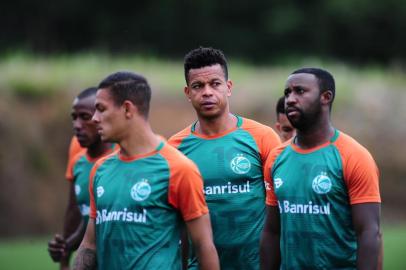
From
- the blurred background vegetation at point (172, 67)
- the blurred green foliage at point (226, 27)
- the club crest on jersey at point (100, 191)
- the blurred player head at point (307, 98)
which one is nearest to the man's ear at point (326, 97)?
the blurred player head at point (307, 98)

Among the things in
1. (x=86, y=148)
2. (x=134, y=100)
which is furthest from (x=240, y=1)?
(x=134, y=100)

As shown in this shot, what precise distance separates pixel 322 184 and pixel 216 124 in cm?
138

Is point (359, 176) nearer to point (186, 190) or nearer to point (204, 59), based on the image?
point (186, 190)

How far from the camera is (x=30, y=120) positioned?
22.5 meters

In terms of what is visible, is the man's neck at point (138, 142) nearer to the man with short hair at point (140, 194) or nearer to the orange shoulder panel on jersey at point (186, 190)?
the man with short hair at point (140, 194)

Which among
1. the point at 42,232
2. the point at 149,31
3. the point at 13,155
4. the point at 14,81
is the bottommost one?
the point at 42,232

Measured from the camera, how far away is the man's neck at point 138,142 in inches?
259

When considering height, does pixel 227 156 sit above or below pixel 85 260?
above

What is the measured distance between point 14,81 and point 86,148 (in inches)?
548

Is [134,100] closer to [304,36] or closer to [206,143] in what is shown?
[206,143]

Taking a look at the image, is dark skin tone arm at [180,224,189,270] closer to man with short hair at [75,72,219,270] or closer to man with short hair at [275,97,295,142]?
man with short hair at [75,72,219,270]

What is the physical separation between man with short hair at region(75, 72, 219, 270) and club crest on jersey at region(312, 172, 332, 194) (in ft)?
3.14

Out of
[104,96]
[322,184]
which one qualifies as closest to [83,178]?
[104,96]

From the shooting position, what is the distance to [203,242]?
21.0 ft
